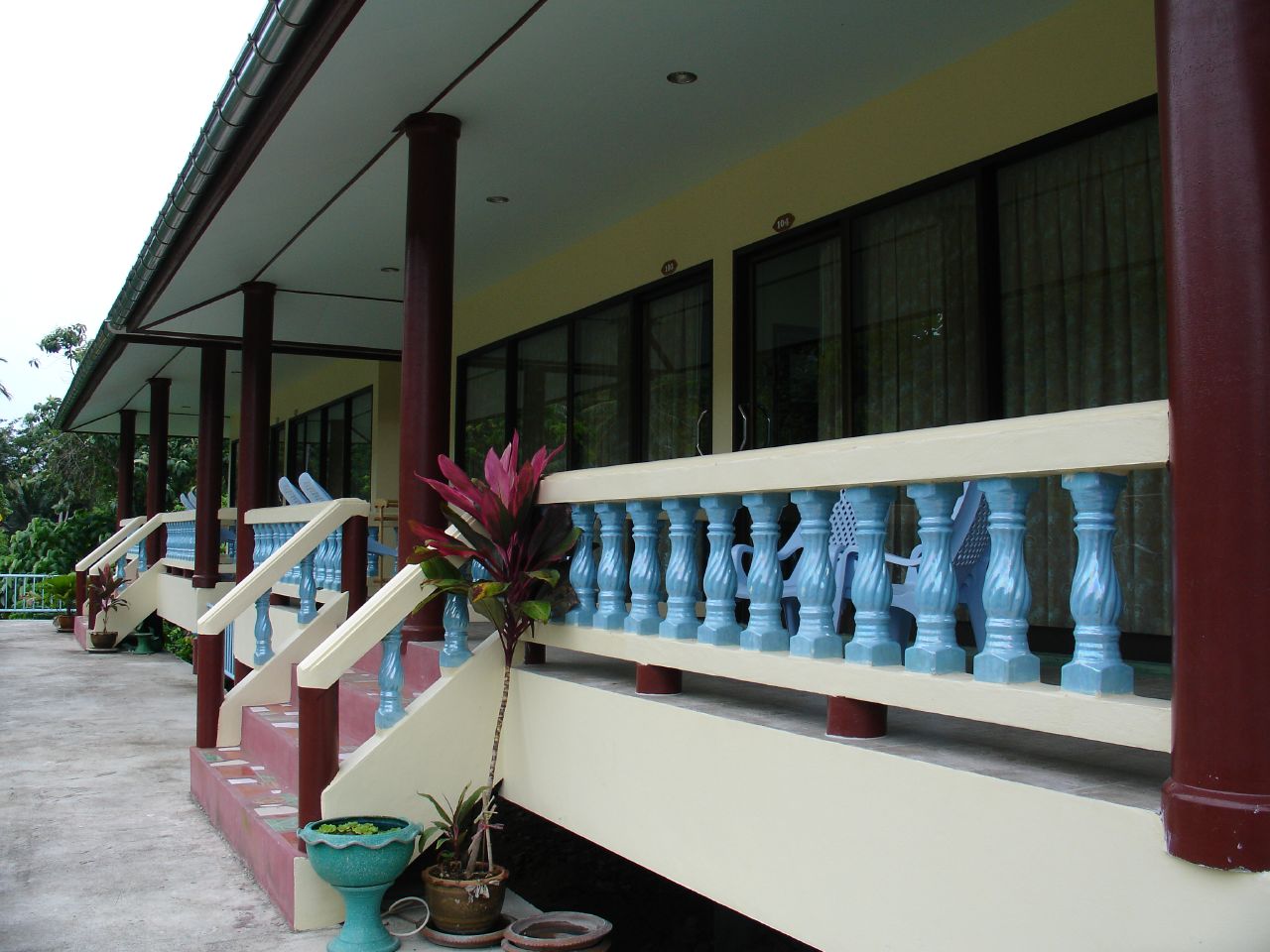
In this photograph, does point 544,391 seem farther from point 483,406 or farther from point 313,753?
point 313,753

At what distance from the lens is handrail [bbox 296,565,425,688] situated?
4.23 metres

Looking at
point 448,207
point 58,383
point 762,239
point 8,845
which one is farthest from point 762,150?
point 58,383

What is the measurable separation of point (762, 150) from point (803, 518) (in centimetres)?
378

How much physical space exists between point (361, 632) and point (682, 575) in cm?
138

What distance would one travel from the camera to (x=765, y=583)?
332 cm

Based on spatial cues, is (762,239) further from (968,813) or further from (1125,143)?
(968,813)

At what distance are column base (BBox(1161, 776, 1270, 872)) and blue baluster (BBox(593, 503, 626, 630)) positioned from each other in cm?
233

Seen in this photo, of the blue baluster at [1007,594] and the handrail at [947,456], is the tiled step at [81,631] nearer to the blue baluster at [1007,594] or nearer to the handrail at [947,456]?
the handrail at [947,456]

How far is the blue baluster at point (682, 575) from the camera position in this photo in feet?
12.2

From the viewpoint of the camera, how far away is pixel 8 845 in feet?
17.3

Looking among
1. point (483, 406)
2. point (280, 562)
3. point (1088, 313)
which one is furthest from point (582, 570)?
point (483, 406)

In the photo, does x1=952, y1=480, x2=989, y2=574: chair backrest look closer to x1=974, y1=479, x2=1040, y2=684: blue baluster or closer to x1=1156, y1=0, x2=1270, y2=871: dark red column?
x1=974, y1=479, x2=1040, y2=684: blue baluster

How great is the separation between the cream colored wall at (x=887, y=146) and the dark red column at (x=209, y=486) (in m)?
4.85

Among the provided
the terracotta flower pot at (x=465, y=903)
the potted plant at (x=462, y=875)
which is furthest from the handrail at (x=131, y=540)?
the terracotta flower pot at (x=465, y=903)
